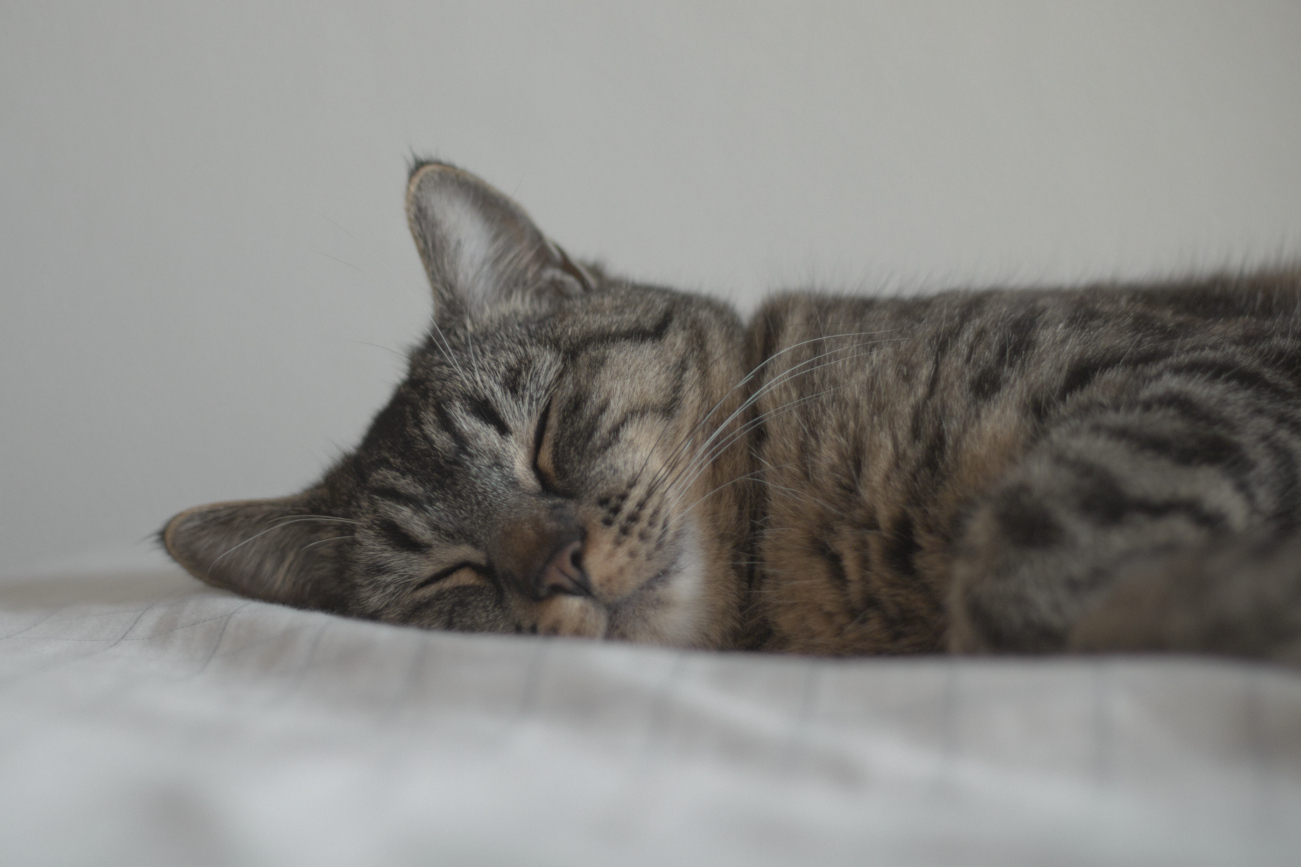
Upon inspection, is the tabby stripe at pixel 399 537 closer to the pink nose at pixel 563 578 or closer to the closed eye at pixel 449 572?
the closed eye at pixel 449 572

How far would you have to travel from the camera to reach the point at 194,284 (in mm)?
2441

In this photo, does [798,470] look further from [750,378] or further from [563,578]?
[563,578]

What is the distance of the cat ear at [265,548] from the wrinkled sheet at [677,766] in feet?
2.14

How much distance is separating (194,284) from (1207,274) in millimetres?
2787

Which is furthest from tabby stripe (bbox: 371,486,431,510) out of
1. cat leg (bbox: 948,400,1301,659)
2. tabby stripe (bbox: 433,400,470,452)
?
cat leg (bbox: 948,400,1301,659)

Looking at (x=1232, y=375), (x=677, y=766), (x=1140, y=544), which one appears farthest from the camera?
(x=1232, y=375)

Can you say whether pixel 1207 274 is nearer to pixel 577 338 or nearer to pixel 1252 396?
pixel 1252 396

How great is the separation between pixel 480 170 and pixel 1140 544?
230 cm

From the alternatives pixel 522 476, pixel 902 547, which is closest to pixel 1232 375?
pixel 902 547

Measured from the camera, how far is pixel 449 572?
1321 millimetres

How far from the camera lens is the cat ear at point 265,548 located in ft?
4.59

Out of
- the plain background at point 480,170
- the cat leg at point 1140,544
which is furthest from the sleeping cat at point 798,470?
the plain background at point 480,170

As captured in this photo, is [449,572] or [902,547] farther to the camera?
[449,572]

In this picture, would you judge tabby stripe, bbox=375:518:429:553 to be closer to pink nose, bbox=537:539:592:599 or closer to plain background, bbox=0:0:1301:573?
pink nose, bbox=537:539:592:599
